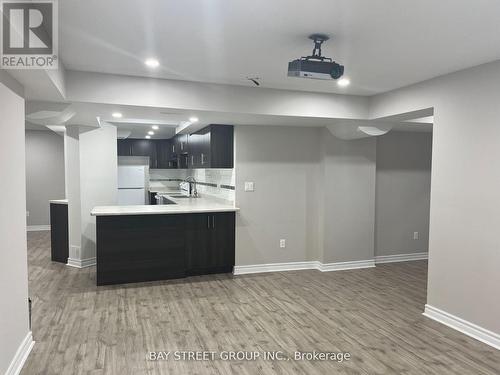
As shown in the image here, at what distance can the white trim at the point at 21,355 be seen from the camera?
2.46m

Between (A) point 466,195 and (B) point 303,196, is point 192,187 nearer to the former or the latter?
(B) point 303,196

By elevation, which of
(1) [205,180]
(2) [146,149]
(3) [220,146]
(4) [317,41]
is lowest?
(1) [205,180]

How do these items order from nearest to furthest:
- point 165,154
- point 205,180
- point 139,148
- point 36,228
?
point 205,180 < point 36,228 < point 139,148 < point 165,154

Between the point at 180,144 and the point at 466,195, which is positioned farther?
the point at 180,144

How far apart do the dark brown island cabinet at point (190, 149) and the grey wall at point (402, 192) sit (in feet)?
8.18

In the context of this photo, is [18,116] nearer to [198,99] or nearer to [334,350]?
[198,99]

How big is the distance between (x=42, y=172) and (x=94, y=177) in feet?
12.2

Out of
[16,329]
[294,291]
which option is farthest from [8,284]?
[294,291]

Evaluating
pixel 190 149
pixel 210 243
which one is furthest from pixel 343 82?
pixel 190 149

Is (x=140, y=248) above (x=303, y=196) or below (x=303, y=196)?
below

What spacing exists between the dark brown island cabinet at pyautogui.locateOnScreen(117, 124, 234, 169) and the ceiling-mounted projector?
2.62 meters

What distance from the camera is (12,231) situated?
99.1 inches

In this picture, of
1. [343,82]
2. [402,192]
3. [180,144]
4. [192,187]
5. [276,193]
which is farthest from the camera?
[192,187]

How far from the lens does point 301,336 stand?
3.19 meters
